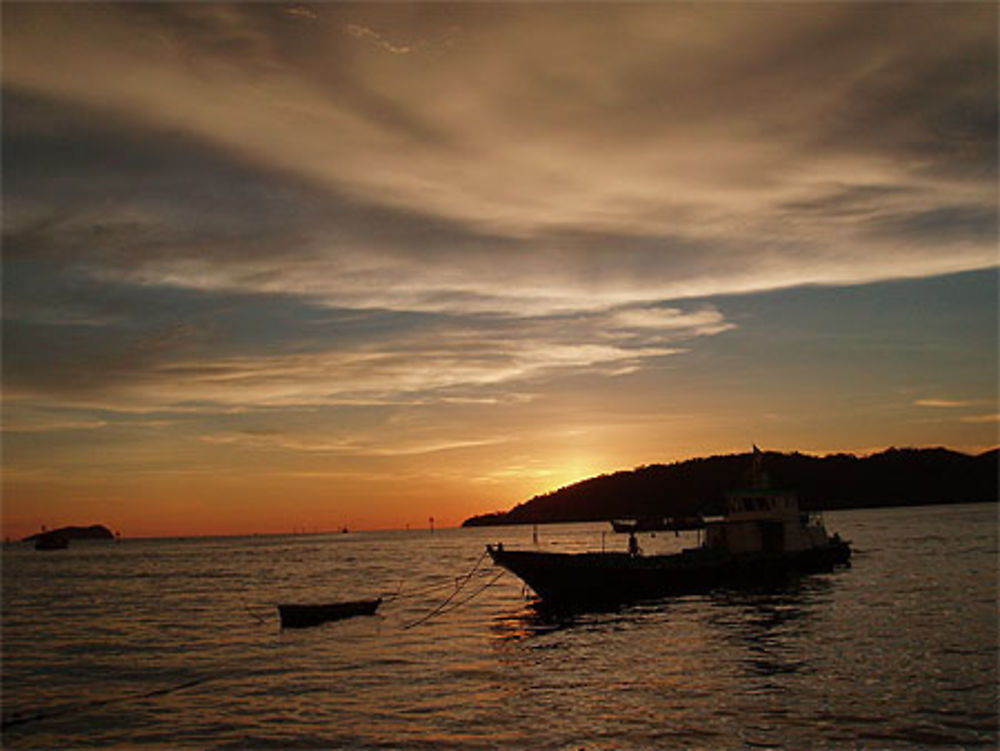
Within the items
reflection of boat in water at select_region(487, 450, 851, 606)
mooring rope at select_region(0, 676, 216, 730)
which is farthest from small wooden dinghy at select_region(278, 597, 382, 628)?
mooring rope at select_region(0, 676, 216, 730)

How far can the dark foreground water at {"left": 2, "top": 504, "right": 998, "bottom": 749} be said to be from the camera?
21422 mm

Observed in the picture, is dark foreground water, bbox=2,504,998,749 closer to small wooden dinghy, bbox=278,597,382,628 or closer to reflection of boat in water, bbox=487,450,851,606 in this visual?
small wooden dinghy, bbox=278,597,382,628

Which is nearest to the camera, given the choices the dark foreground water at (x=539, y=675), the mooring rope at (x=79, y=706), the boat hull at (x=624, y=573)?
the dark foreground water at (x=539, y=675)

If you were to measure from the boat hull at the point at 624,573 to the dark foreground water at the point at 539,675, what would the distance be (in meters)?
1.28

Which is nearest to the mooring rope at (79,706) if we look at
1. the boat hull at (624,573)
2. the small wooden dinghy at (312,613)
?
the small wooden dinghy at (312,613)

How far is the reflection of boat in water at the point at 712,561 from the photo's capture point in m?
44.9

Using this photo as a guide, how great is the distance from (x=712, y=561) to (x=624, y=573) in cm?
734

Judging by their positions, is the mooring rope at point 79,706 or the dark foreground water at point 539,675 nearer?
the dark foreground water at point 539,675

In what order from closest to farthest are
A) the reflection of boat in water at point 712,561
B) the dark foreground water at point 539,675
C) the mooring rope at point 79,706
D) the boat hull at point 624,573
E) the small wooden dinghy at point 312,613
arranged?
1. the dark foreground water at point 539,675
2. the mooring rope at point 79,706
3. the boat hull at point 624,573
4. the reflection of boat in water at point 712,561
5. the small wooden dinghy at point 312,613

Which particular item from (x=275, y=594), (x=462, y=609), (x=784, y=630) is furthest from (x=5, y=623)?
(x=784, y=630)

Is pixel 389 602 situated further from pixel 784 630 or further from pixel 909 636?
pixel 909 636

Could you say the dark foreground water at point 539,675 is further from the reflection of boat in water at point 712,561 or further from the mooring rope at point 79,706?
the reflection of boat in water at point 712,561

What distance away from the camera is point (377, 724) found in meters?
23.0

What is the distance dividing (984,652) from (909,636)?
4.27 metres
